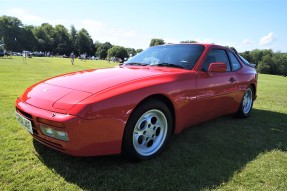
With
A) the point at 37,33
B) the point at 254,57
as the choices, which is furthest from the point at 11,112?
the point at 37,33

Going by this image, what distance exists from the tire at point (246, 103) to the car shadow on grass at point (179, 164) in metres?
0.88

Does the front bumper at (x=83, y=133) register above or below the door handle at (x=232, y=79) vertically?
below

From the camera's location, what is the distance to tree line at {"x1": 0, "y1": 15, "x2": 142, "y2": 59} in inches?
3317

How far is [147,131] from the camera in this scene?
9.83 ft

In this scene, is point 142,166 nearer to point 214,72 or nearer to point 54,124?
point 54,124

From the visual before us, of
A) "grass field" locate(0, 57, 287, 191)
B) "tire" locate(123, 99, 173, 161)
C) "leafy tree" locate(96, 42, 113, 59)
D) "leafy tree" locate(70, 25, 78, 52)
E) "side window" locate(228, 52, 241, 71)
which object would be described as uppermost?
"leafy tree" locate(70, 25, 78, 52)

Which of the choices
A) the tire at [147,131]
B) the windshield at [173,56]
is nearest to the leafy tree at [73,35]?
the windshield at [173,56]

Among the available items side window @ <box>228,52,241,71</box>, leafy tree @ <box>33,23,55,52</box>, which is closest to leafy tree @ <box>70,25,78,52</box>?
leafy tree @ <box>33,23,55,52</box>

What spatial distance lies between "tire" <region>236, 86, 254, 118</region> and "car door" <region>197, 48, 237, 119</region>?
0.65 meters

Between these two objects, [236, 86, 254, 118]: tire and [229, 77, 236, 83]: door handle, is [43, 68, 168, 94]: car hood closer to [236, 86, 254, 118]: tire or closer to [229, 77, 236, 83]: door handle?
[229, 77, 236, 83]: door handle

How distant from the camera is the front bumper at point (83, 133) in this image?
233cm

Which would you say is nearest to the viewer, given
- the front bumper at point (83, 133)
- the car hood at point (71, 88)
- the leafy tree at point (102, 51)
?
the front bumper at point (83, 133)

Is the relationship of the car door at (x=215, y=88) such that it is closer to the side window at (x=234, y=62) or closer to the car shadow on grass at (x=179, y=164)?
the side window at (x=234, y=62)

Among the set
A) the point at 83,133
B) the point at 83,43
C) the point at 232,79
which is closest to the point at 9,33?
the point at 83,43
